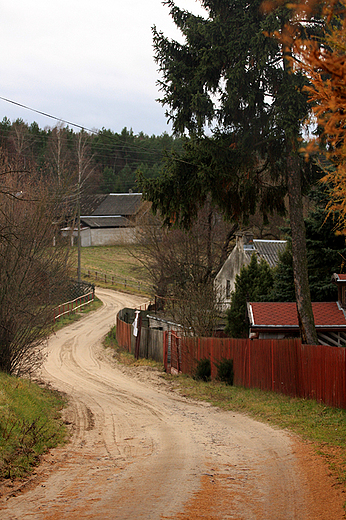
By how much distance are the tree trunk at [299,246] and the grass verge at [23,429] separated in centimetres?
701

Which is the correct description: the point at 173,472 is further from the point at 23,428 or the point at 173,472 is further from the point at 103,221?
the point at 103,221

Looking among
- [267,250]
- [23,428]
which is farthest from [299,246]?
[267,250]

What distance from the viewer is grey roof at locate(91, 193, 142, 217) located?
74.9 meters

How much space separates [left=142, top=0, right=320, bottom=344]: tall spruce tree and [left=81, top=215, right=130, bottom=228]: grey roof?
186 feet

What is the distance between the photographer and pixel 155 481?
6727mm

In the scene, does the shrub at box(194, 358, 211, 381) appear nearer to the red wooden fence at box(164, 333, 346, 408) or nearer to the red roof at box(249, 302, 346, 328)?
the red wooden fence at box(164, 333, 346, 408)

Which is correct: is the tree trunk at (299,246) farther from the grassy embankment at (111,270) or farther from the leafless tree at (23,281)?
the grassy embankment at (111,270)

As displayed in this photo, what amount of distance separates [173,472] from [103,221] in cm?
6742

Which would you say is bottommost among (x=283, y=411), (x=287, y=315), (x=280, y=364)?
(x=283, y=411)

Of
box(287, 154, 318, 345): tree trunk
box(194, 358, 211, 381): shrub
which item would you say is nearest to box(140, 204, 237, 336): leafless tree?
box(194, 358, 211, 381): shrub

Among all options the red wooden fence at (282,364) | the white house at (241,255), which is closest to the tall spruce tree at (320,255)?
the red wooden fence at (282,364)

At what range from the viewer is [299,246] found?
13508 mm

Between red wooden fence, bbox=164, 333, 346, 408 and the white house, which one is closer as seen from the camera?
red wooden fence, bbox=164, 333, 346, 408

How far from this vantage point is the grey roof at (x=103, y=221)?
233 ft
